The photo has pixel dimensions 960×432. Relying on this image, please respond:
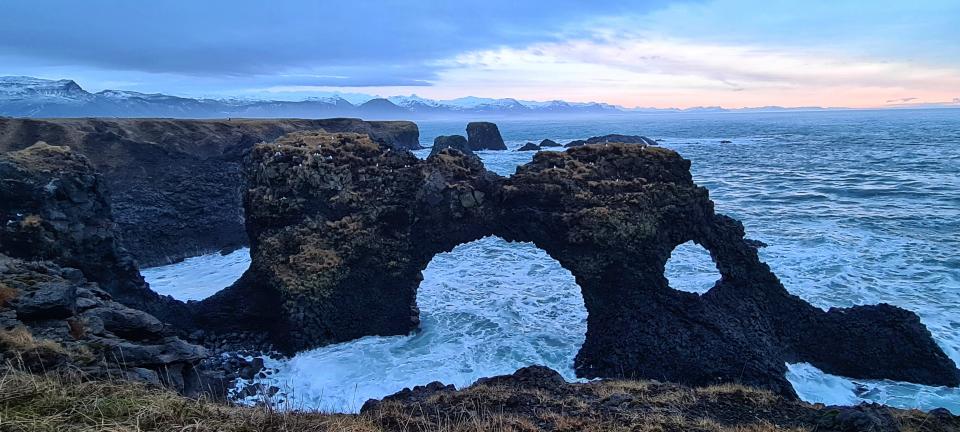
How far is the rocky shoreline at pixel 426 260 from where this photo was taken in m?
16.8

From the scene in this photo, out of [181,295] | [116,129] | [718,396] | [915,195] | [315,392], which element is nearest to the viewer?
[718,396]

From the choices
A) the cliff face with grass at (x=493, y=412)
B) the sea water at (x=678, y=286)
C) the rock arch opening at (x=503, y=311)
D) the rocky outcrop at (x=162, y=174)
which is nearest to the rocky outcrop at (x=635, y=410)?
the cliff face with grass at (x=493, y=412)

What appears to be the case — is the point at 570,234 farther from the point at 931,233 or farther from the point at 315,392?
the point at 931,233

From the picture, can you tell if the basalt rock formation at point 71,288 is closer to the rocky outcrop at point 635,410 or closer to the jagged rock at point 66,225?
the jagged rock at point 66,225

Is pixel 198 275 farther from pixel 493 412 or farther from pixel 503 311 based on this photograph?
pixel 493 412

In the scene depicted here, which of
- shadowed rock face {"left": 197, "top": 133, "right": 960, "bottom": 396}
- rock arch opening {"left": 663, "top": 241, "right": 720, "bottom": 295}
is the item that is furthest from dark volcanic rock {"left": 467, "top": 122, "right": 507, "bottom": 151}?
shadowed rock face {"left": 197, "top": 133, "right": 960, "bottom": 396}

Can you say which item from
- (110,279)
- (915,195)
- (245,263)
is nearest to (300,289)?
(110,279)

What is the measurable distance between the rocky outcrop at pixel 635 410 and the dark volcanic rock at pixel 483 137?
90.6 m

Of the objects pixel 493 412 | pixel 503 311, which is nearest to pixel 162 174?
pixel 503 311

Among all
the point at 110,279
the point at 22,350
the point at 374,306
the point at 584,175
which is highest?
the point at 584,175

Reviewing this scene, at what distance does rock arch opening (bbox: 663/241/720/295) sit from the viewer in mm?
24406

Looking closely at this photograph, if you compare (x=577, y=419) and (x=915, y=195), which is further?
(x=915, y=195)

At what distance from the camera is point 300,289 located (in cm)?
2000

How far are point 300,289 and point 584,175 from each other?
39.4 ft
